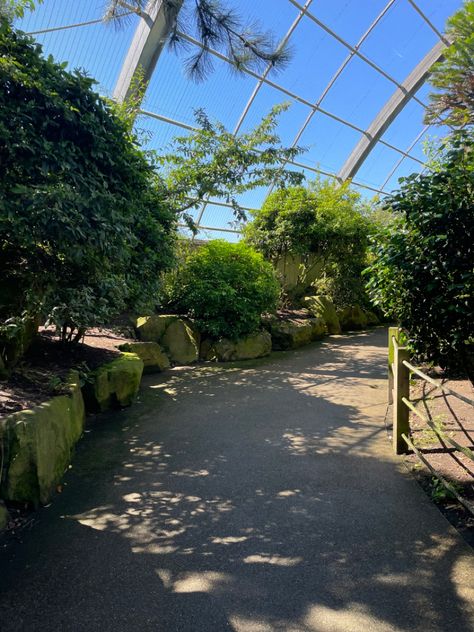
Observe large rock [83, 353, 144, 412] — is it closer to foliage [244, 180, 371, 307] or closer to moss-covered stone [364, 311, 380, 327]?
foliage [244, 180, 371, 307]

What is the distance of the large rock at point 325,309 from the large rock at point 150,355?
18.2ft

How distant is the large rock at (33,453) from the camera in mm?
2594

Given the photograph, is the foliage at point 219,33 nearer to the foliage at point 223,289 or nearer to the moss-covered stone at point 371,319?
the foliage at point 223,289

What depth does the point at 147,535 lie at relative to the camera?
97.7 inches

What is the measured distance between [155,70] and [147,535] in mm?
9539

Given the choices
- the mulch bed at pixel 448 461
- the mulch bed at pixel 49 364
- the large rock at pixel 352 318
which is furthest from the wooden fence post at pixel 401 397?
the large rock at pixel 352 318

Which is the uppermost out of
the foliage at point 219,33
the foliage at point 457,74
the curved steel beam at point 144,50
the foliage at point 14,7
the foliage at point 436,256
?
the foliage at point 457,74

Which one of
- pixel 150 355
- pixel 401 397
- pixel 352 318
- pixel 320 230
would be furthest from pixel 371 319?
pixel 401 397

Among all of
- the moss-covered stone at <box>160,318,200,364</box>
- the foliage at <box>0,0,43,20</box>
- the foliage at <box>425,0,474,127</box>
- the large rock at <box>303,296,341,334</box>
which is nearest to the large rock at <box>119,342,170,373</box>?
the moss-covered stone at <box>160,318,200,364</box>

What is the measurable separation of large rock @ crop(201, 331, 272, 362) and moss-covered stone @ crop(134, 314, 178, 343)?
3.08 feet

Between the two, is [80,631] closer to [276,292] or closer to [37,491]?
[37,491]

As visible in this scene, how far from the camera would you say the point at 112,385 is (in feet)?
15.9

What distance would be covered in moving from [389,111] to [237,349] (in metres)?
12.2

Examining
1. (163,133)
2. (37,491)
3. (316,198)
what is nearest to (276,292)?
(316,198)
